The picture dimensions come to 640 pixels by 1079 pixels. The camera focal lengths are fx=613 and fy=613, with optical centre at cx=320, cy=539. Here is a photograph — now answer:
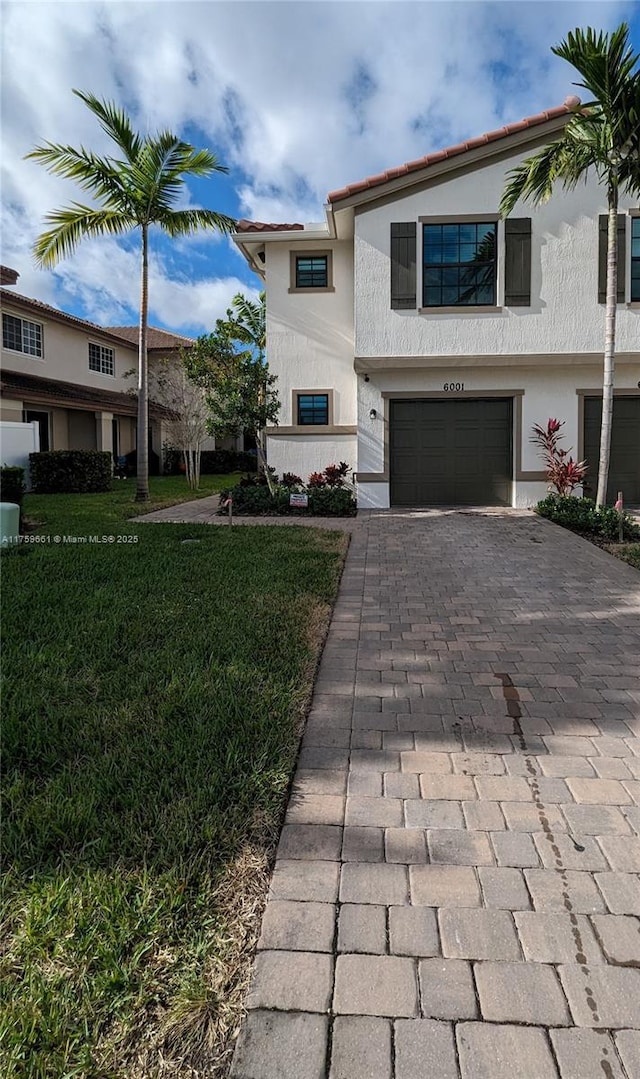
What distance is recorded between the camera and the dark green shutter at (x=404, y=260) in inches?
539

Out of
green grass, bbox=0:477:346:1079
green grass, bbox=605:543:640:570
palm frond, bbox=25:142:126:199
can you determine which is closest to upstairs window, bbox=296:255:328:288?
palm frond, bbox=25:142:126:199

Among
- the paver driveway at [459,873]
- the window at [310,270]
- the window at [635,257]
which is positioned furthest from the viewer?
the window at [310,270]

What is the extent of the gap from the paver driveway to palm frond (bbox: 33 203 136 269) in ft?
44.5

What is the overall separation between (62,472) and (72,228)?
6503 millimetres

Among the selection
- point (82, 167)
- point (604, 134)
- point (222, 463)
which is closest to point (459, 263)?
point (604, 134)

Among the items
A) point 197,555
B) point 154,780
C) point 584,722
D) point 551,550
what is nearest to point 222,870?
point 154,780

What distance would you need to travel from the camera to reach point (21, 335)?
21.4 metres

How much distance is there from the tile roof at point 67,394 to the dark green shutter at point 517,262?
13894mm

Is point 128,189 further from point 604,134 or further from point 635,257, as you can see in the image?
point 635,257

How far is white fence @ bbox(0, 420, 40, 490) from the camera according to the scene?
52.9ft

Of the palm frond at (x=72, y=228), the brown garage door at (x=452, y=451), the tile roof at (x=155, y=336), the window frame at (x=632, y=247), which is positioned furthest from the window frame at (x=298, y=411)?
the tile roof at (x=155, y=336)

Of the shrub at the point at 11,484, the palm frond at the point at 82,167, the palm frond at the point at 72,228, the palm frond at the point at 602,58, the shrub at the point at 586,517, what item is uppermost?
the palm frond at the point at 82,167

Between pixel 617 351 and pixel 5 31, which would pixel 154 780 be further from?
pixel 617 351

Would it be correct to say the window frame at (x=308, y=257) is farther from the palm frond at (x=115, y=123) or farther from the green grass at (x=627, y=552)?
the green grass at (x=627, y=552)
